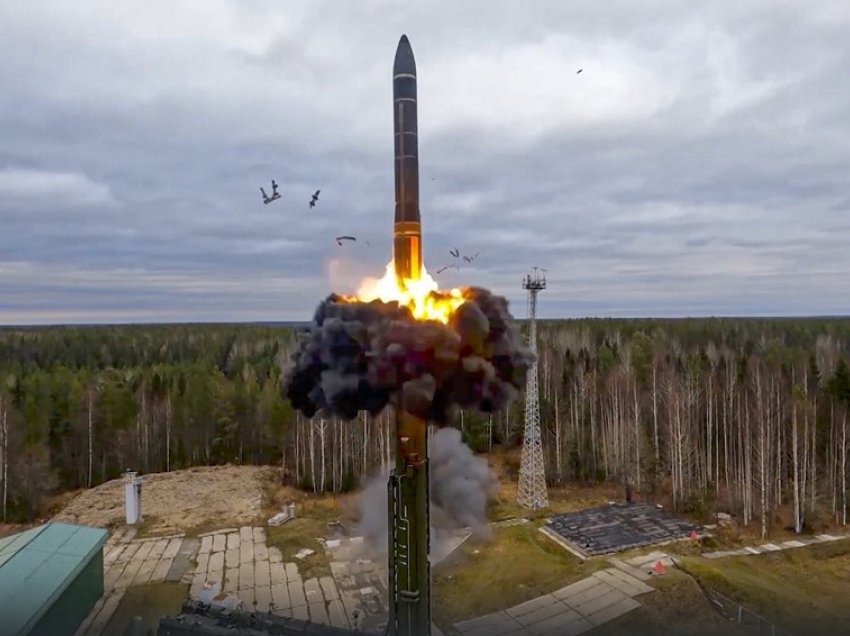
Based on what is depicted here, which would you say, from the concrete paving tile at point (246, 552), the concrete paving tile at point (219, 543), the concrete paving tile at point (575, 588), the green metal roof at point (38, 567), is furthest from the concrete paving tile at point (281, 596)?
the concrete paving tile at point (575, 588)

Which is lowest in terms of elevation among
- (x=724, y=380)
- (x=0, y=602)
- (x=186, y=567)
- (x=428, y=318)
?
(x=186, y=567)

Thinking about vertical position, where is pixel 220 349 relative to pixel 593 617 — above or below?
above

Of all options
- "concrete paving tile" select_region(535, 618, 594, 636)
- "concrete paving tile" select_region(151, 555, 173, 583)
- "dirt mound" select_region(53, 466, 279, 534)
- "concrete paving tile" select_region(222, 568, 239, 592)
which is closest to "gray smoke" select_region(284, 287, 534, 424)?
"concrete paving tile" select_region(535, 618, 594, 636)

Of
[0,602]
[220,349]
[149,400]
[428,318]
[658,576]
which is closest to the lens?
[428,318]

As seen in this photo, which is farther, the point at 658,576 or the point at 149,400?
the point at 149,400

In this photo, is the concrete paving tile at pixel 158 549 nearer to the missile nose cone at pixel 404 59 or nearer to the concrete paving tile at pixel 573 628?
the concrete paving tile at pixel 573 628

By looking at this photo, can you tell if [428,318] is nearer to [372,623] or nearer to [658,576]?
[372,623]

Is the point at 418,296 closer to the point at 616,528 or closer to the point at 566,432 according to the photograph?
the point at 616,528

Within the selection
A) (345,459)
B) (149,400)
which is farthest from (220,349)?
(345,459)
